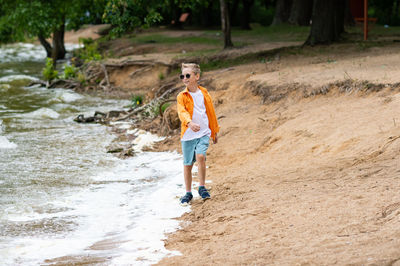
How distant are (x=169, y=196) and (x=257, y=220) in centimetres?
225

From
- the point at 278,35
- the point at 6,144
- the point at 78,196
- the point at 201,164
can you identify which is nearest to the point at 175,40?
the point at 278,35

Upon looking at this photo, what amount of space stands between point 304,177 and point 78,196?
3140 millimetres

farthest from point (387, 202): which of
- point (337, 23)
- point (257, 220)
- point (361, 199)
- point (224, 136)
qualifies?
point (337, 23)

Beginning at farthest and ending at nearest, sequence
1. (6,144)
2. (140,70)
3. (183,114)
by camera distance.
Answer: (140,70) → (6,144) → (183,114)

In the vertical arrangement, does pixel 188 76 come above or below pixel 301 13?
above

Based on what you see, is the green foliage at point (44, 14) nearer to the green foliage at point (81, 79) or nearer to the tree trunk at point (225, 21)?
the green foliage at point (81, 79)

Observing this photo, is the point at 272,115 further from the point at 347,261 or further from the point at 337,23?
the point at 337,23

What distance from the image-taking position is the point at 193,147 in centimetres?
690

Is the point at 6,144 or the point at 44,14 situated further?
the point at 44,14

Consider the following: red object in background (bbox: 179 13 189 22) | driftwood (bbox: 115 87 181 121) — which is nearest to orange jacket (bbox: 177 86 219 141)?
driftwood (bbox: 115 87 181 121)

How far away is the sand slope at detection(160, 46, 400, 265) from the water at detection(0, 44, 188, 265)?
1.60ft

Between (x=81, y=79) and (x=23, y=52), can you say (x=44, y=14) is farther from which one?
(x=23, y=52)

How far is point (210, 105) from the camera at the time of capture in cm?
693

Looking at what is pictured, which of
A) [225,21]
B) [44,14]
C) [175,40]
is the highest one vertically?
[44,14]
